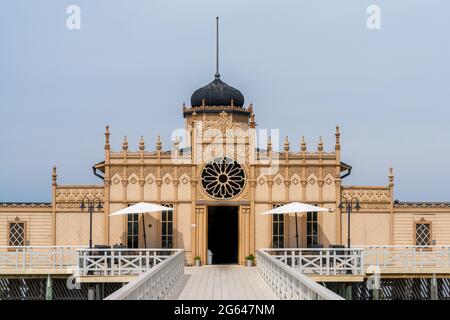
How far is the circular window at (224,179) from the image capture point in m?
37.4

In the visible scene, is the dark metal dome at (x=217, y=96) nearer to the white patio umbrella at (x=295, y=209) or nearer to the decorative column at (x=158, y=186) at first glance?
the decorative column at (x=158, y=186)

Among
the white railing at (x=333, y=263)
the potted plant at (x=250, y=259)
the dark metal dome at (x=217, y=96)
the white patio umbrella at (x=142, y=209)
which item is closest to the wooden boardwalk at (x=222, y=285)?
the potted plant at (x=250, y=259)

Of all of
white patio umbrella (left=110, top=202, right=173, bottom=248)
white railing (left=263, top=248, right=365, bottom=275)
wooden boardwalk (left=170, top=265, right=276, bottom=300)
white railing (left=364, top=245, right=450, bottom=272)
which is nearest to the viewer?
wooden boardwalk (left=170, top=265, right=276, bottom=300)

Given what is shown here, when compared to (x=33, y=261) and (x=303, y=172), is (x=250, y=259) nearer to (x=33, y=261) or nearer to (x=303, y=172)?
(x=303, y=172)

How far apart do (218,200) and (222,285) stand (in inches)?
383

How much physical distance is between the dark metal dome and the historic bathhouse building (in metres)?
5.75

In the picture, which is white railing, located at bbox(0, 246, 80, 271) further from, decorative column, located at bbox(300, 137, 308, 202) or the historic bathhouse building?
decorative column, located at bbox(300, 137, 308, 202)

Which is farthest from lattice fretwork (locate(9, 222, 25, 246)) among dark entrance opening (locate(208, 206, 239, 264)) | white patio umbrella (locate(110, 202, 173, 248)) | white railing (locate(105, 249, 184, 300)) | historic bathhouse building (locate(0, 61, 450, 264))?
white railing (locate(105, 249, 184, 300))

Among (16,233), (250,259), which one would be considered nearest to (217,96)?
(250,259)

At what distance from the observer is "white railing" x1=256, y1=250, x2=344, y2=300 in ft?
55.2

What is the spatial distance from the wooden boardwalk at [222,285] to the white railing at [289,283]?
1.07ft

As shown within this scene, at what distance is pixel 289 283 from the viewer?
21.8 metres
